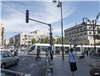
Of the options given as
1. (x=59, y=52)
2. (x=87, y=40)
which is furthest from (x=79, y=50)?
(x=87, y=40)

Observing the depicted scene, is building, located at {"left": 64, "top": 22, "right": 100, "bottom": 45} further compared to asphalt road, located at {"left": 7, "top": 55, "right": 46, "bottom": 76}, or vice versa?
building, located at {"left": 64, "top": 22, "right": 100, "bottom": 45}

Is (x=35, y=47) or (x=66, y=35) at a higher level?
(x=66, y=35)

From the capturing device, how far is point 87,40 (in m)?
52.8

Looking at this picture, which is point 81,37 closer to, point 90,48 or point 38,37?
point 90,48

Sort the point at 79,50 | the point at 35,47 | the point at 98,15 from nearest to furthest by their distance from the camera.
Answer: the point at 98,15 → the point at 35,47 → the point at 79,50

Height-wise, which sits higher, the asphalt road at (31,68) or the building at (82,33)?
the building at (82,33)

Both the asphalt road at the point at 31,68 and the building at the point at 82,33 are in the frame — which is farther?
the building at the point at 82,33

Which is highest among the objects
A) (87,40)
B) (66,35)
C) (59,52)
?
(66,35)

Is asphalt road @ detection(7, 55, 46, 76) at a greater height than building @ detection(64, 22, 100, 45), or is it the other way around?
building @ detection(64, 22, 100, 45)

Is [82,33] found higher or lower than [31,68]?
higher

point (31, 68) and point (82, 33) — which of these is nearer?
point (31, 68)

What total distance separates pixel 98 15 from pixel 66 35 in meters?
58.7

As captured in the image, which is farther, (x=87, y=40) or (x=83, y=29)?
(x=83, y=29)

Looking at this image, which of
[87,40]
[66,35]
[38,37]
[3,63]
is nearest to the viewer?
[3,63]
